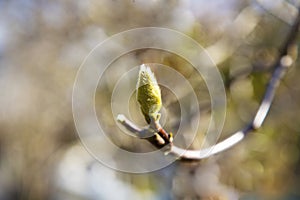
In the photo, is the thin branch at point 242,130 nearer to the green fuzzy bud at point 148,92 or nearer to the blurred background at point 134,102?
the green fuzzy bud at point 148,92

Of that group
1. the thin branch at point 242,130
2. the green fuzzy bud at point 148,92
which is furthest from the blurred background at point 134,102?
the green fuzzy bud at point 148,92

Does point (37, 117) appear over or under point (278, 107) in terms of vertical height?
over

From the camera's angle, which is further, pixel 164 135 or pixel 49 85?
pixel 49 85

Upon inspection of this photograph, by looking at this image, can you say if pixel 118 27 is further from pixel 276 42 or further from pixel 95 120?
pixel 276 42

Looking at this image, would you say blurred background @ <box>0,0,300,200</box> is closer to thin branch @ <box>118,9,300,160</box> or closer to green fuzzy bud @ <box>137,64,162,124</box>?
thin branch @ <box>118,9,300,160</box>

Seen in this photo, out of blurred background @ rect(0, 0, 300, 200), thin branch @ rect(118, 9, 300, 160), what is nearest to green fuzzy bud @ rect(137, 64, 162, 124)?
thin branch @ rect(118, 9, 300, 160)

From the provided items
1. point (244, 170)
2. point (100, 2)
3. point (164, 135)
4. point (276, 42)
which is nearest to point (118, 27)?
point (100, 2)
